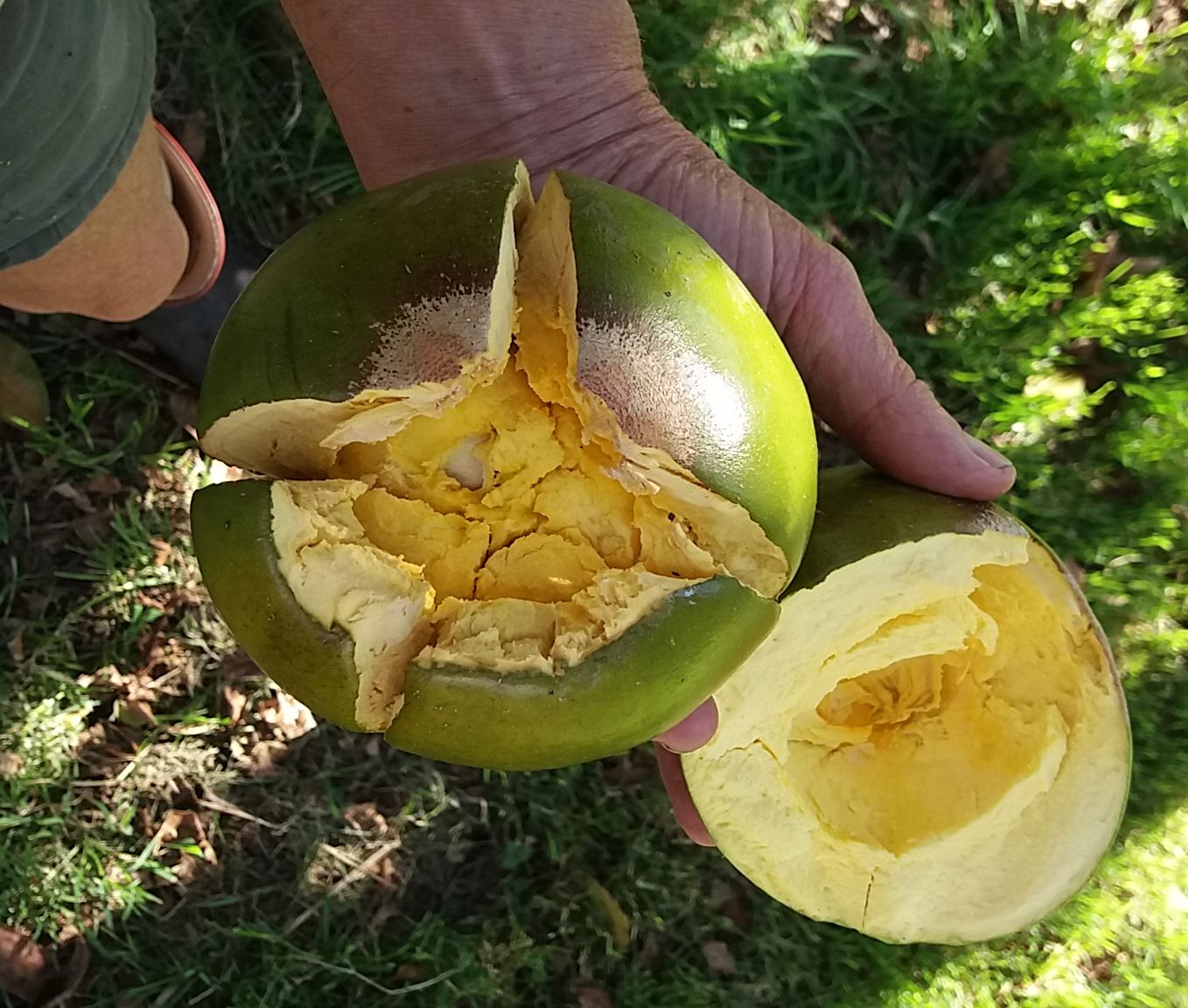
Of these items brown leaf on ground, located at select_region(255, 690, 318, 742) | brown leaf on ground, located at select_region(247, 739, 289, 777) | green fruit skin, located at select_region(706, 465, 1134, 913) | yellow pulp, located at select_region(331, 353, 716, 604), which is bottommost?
brown leaf on ground, located at select_region(247, 739, 289, 777)

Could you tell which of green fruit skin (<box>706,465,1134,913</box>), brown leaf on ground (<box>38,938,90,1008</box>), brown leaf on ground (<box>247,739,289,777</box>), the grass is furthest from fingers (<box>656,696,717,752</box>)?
brown leaf on ground (<box>38,938,90,1008</box>)

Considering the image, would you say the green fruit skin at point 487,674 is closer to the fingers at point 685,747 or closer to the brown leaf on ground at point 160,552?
the fingers at point 685,747

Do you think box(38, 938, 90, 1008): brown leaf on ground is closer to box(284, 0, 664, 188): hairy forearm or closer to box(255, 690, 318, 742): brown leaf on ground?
box(255, 690, 318, 742): brown leaf on ground

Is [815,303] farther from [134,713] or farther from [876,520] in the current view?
[134,713]

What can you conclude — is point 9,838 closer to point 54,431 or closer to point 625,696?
point 54,431

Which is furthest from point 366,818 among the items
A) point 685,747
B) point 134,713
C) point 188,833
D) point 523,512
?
point 523,512

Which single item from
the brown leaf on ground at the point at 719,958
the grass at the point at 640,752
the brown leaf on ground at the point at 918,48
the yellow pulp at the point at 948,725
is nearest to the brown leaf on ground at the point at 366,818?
the grass at the point at 640,752

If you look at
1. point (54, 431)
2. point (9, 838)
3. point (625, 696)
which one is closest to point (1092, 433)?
point (625, 696)
